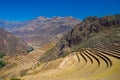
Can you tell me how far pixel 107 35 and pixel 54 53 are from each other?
Result: 22.5m

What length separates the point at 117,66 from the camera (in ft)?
85.8

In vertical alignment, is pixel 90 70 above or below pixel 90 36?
below

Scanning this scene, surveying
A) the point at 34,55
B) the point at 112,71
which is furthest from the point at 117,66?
the point at 34,55

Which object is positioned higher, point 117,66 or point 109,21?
point 109,21

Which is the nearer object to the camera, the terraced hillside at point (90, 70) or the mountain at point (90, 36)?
the terraced hillside at point (90, 70)

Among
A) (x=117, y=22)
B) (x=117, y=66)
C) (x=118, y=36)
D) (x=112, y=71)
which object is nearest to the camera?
(x=112, y=71)

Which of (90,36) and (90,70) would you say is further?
(90,36)

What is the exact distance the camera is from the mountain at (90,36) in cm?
6544

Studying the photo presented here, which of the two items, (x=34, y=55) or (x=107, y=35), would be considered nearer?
(x=107, y=35)

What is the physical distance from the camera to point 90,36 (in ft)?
245

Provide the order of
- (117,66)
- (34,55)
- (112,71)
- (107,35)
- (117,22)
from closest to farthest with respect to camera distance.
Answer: (112,71) < (117,66) < (107,35) < (117,22) < (34,55)

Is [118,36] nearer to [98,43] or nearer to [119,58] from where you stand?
[98,43]

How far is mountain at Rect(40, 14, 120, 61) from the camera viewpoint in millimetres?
65438

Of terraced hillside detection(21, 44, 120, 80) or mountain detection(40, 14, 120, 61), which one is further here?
mountain detection(40, 14, 120, 61)
